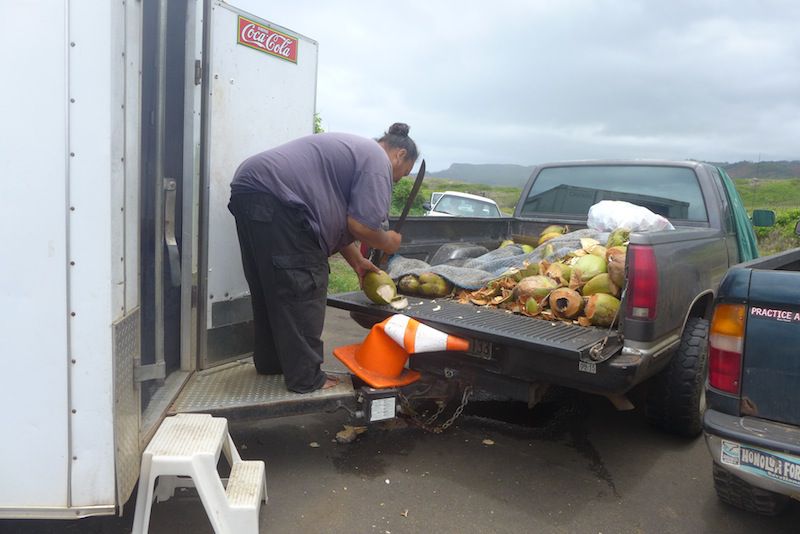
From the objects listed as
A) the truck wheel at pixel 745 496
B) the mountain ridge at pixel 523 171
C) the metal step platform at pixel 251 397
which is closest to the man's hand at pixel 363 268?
the metal step platform at pixel 251 397

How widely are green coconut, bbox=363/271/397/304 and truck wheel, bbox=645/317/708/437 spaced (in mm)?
1826

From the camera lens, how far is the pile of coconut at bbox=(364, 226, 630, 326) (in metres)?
3.53

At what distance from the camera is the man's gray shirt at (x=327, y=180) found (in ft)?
10.8

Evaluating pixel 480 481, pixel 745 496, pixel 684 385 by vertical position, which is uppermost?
pixel 684 385

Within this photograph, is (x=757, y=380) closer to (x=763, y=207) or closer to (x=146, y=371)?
(x=146, y=371)

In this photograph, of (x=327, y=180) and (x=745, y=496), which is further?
(x=327, y=180)

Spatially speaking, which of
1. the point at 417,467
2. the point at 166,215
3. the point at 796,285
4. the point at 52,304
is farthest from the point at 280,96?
the point at 796,285

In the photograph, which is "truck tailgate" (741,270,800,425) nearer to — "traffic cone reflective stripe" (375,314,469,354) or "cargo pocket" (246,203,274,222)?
"traffic cone reflective stripe" (375,314,469,354)

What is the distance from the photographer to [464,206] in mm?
11820

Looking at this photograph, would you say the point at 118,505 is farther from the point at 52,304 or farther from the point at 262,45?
the point at 262,45

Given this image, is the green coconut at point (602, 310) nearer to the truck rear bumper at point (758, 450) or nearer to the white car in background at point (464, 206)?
the truck rear bumper at point (758, 450)

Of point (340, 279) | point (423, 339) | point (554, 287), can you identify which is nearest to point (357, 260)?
point (423, 339)

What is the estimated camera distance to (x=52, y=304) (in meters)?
2.20

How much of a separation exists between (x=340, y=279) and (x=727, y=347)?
6989 mm
